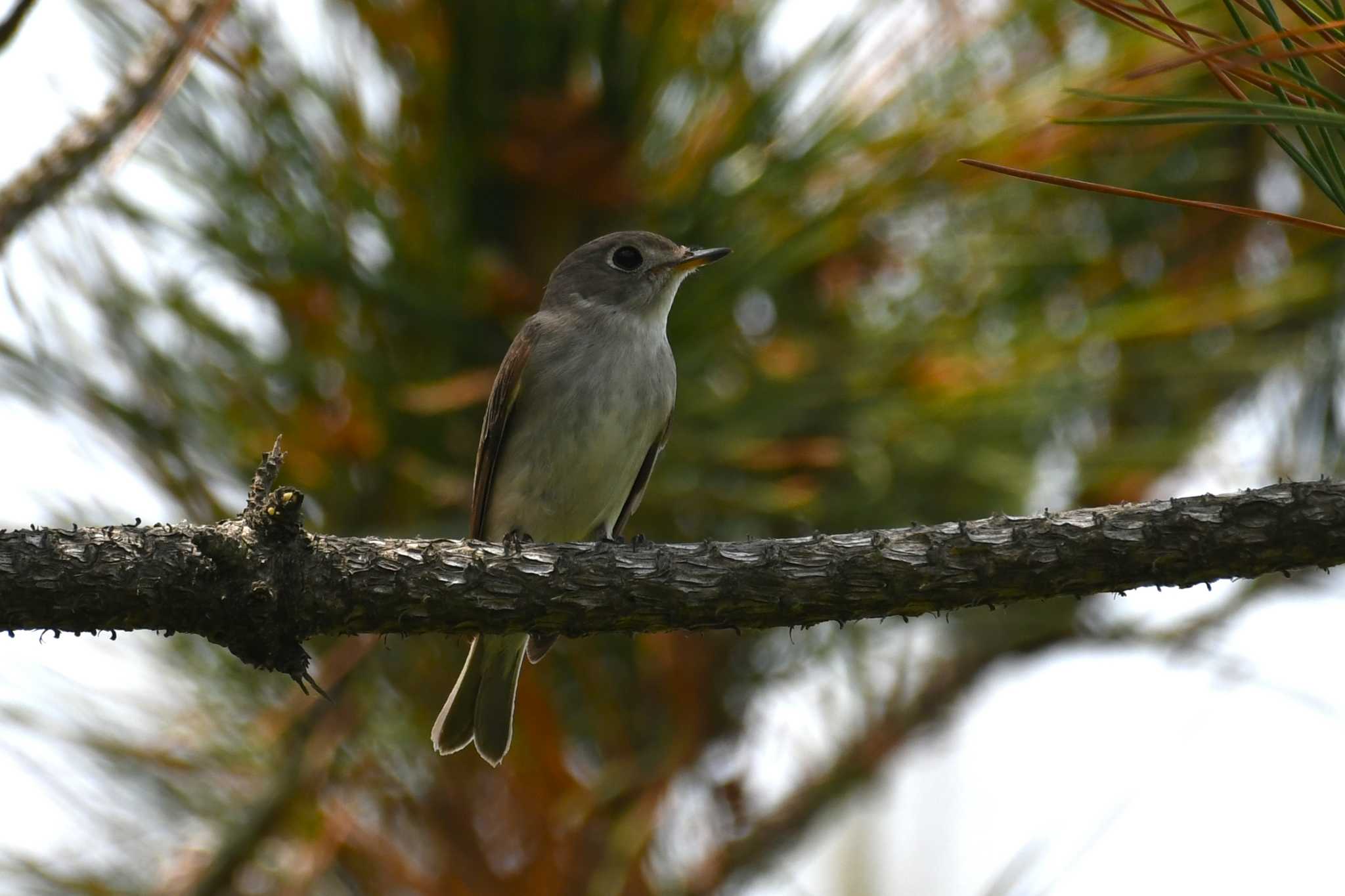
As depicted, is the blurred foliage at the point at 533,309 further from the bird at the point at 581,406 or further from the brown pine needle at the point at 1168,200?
the brown pine needle at the point at 1168,200

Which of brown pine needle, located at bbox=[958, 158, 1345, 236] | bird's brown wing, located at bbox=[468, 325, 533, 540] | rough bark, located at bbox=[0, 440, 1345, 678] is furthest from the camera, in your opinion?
bird's brown wing, located at bbox=[468, 325, 533, 540]

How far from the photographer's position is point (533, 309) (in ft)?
13.1

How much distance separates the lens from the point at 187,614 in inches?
94.1

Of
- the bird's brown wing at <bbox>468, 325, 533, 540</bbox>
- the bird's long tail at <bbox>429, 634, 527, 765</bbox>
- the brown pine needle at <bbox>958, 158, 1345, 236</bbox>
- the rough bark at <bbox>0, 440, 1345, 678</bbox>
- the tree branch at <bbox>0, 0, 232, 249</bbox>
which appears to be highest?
→ the bird's brown wing at <bbox>468, 325, 533, 540</bbox>

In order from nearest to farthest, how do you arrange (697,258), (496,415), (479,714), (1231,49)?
(1231,49) → (479,714) → (697,258) → (496,415)

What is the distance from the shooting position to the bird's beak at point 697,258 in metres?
3.83

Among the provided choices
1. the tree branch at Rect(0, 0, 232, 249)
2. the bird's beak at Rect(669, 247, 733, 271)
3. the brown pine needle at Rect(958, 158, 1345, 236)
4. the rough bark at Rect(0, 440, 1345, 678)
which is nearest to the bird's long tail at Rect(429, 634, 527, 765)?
the rough bark at Rect(0, 440, 1345, 678)

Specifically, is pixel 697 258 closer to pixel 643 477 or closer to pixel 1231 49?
pixel 643 477

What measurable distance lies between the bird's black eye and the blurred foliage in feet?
0.68

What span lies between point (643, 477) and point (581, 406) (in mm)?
357

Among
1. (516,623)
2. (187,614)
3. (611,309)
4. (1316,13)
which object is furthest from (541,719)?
(1316,13)

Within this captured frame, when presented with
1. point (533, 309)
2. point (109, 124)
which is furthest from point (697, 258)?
point (109, 124)

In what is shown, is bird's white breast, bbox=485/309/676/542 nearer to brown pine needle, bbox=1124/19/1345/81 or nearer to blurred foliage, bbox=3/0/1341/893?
blurred foliage, bbox=3/0/1341/893

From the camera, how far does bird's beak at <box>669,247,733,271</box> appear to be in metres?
3.83
